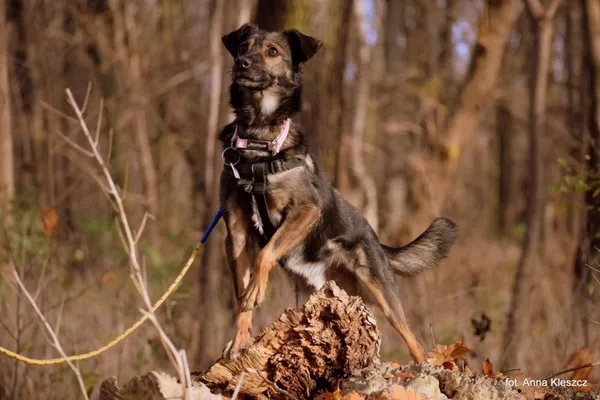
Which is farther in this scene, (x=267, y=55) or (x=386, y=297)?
(x=267, y=55)

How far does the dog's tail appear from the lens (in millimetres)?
5574

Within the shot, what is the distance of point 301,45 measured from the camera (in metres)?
5.23

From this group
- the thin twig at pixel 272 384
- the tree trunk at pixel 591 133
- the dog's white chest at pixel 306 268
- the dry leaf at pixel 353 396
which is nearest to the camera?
the dry leaf at pixel 353 396

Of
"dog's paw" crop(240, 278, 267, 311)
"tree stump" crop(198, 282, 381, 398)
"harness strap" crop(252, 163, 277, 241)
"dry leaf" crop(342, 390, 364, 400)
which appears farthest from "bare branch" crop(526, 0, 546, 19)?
"dry leaf" crop(342, 390, 364, 400)

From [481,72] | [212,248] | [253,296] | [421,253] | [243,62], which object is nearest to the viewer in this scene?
[253,296]

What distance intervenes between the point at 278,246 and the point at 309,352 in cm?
91

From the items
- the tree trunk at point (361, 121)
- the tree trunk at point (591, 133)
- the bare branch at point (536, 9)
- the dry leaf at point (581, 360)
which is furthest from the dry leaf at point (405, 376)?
the tree trunk at point (361, 121)

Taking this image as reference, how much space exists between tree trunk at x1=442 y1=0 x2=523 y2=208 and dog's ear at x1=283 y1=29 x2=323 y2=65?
4.11 m

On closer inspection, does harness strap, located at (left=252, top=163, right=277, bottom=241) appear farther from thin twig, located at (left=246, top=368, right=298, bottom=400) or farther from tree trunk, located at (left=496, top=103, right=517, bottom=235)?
tree trunk, located at (left=496, top=103, right=517, bottom=235)

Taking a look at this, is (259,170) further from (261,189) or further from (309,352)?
(309,352)

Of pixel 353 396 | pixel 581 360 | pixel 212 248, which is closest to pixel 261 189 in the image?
pixel 353 396

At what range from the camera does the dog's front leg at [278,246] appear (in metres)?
4.36

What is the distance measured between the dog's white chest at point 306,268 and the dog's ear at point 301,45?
1327 mm

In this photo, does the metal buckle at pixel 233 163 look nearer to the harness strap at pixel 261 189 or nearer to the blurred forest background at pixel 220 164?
the harness strap at pixel 261 189
